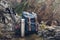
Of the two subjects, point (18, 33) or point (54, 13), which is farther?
point (54, 13)

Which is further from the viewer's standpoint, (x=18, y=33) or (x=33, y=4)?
(x=33, y=4)

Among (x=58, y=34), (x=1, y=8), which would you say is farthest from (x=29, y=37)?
(x=1, y=8)

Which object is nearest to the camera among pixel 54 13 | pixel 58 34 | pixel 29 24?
pixel 58 34

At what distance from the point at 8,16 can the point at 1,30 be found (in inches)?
23.8

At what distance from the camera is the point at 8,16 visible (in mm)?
7738

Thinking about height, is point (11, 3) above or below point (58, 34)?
above

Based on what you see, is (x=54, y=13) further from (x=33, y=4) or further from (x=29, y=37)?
(x=29, y=37)

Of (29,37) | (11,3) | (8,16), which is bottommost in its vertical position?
(29,37)

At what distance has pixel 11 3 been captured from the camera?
343 inches

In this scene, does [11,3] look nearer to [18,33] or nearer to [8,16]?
[8,16]

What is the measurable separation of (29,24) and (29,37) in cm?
47

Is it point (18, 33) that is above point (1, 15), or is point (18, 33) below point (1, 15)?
below

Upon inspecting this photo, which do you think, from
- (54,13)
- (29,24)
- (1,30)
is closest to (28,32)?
(29,24)

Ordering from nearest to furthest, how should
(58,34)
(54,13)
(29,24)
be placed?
1. (58,34)
2. (29,24)
3. (54,13)
